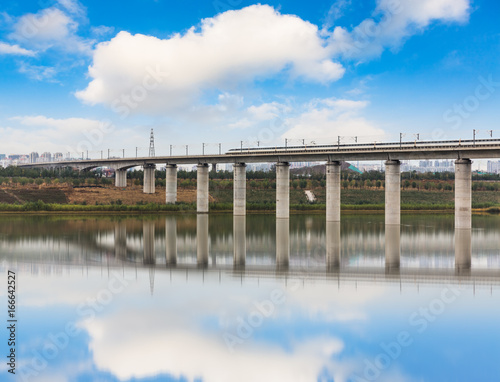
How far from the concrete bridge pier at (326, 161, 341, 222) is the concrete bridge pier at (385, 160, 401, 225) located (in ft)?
19.2

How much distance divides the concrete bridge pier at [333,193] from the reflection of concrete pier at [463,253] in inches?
620

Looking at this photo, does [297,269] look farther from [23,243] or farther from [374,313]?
[23,243]

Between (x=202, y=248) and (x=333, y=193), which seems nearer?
(x=202, y=248)

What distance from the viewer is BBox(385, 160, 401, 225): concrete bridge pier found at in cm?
4834

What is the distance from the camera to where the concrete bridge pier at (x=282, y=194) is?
57.0 meters

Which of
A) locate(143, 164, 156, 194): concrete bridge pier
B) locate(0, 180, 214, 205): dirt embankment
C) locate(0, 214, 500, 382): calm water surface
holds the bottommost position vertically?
locate(0, 214, 500, 382): calm water surface

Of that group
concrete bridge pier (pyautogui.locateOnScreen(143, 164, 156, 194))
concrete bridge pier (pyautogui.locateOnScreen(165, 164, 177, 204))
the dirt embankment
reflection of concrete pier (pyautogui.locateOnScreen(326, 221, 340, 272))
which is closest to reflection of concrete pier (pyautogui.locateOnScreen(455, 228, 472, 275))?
reflection of concrete pier (pyautogui.locateOnScreen(326, 221, 340, 272))

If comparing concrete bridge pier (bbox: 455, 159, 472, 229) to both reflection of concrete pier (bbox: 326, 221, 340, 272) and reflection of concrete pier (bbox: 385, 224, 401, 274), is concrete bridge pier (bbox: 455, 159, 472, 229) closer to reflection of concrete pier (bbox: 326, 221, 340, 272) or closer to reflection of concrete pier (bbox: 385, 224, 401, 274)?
reflection of concrete pier (bbox: 385, 224, 401, 274)

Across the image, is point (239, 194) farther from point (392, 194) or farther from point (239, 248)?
point (239, 248)

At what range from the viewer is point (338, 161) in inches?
2170

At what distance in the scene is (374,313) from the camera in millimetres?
13266

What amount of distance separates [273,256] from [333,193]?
30336 mm

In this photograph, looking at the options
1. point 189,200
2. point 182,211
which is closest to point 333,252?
point 182,211

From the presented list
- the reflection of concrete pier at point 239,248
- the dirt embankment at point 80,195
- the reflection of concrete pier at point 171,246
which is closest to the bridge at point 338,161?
the dirt embankment at point 80,195
